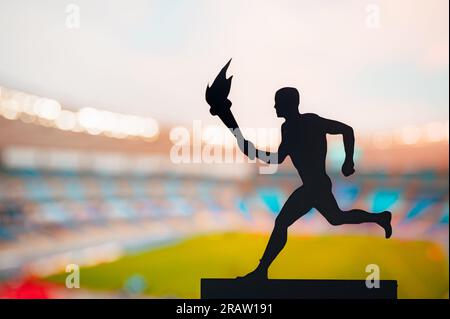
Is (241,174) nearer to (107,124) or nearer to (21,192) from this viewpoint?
(107,124)

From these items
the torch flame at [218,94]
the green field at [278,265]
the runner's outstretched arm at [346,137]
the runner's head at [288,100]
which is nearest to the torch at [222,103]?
the torch flame at [218,94]

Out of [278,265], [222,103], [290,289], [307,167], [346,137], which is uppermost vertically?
[222,103]

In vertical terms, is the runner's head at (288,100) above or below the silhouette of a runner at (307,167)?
above

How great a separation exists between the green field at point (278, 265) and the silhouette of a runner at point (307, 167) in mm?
1460

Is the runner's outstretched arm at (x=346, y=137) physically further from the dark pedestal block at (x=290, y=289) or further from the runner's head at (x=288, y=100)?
the dark pedestal block at (x=290, y=289)

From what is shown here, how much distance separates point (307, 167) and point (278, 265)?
5431 millimetres

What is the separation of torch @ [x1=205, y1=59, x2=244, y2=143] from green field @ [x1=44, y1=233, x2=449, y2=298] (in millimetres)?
1840

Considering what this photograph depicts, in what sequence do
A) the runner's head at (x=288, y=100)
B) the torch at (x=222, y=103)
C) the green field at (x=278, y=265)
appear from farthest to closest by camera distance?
1. the green field at (x=278, y=265)
2. the runner's head at (x=288, y=100)
3. the torch at (x=222, y=103)

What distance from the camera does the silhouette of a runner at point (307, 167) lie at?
116 inches

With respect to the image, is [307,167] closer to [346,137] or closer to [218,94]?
[346,137]

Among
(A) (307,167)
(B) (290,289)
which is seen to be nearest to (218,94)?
(A) (307,167)

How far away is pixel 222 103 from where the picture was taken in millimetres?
2893
